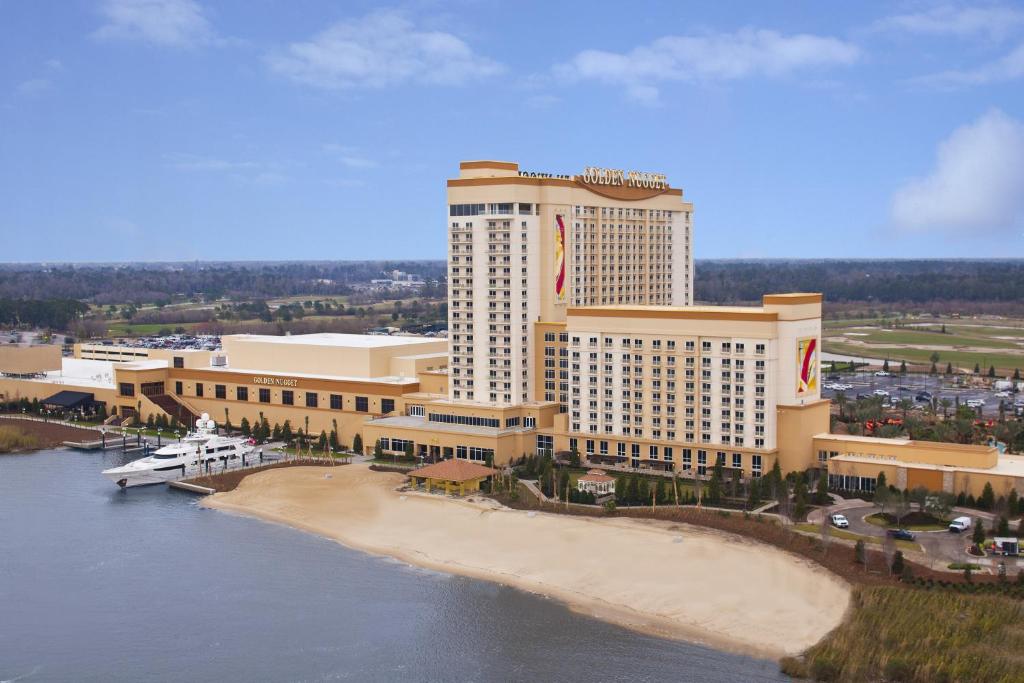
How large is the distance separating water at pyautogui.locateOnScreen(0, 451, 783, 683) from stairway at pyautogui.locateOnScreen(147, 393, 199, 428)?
2791 centimetres

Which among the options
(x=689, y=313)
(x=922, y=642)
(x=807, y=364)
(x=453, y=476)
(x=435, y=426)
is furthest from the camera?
(x=435, y=426)

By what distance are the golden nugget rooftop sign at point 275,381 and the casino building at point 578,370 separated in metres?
0.14

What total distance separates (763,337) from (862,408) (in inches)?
1033

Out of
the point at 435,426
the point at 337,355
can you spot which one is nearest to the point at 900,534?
the point at 435,426

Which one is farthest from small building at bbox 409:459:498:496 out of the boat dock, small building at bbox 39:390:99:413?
small building at bbox 39:390:99:413

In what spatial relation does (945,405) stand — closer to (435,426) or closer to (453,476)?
(435,426)

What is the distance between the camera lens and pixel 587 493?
6178 cm

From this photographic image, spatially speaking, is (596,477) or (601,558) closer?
(601,558)

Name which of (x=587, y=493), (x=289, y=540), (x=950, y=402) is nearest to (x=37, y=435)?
(x=289, y=540)

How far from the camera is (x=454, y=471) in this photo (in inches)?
2569

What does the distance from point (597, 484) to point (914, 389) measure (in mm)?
51618

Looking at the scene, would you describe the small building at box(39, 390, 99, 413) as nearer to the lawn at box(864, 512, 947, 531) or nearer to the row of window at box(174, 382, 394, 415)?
the row of window at box(174, 382, 394, 415)

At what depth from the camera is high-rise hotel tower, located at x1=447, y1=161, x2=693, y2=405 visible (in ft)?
234

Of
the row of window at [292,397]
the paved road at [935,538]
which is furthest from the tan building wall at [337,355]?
the paved road at [935,538]
